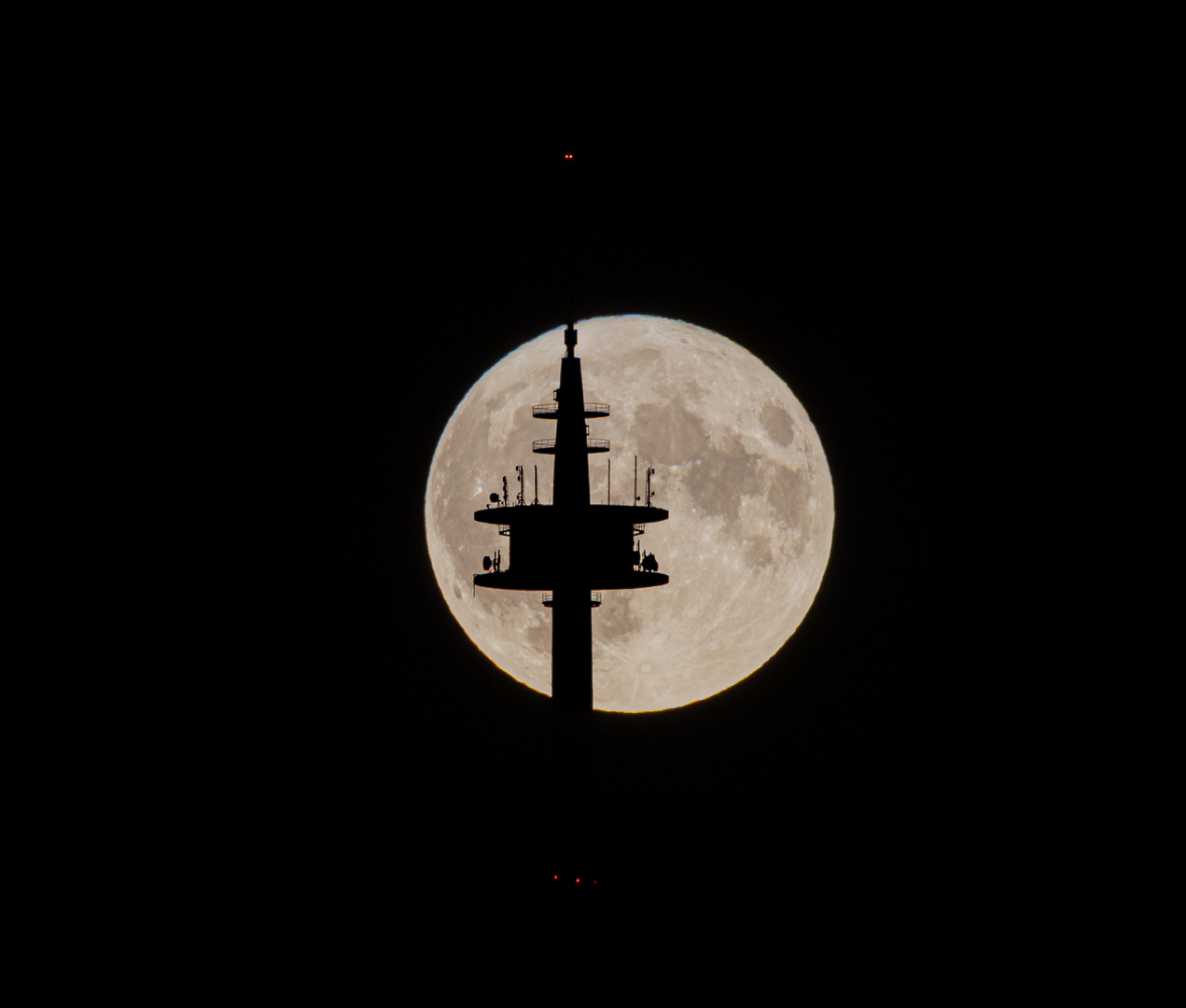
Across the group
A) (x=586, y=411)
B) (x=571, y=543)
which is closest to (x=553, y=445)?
(x=586, y=411)

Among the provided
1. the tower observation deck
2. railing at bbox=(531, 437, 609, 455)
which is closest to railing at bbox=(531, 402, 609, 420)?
the tower observation deck

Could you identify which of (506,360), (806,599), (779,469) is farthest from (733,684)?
(506,360)

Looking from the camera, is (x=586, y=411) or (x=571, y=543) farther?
(x=586, y=411)

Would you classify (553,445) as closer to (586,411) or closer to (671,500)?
(586,411)

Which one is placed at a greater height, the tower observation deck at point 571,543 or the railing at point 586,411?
the railing at point 586,411

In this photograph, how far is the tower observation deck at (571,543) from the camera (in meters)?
40.1

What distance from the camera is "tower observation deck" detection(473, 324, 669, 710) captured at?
132 feet

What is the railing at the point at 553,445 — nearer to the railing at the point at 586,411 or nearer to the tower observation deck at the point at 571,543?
the tower observation deck at the point at 571,543

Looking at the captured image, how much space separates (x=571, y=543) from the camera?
40094 mm

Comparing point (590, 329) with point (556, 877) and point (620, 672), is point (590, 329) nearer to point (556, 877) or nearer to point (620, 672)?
point (620, 672)

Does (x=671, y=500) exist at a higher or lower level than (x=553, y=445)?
lower

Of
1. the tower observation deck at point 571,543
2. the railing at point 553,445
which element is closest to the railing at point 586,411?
the tower observation deck at point 571,543

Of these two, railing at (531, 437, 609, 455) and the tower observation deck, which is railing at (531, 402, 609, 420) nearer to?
the tower observation deck

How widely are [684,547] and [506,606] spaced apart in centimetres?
668
